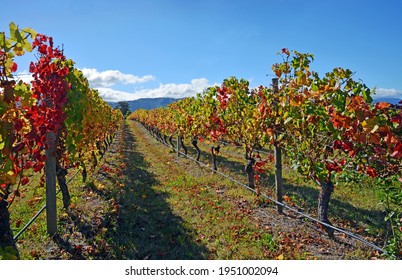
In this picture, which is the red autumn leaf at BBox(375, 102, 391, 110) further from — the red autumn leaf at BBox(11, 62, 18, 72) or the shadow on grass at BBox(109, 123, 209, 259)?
the red autumn leaf at BBox(11, 62, 18, 72)

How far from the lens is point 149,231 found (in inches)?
246

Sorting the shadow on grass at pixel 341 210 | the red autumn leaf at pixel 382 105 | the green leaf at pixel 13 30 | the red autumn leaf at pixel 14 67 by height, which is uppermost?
the green leaf at pixel 13 30

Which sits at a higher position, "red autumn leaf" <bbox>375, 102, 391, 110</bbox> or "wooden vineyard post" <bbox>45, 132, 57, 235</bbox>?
"red autumn leaf" <bbox>375, 102, 391, 110</bbox>

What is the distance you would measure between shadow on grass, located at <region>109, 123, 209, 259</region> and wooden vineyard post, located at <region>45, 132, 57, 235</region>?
112 centimetres

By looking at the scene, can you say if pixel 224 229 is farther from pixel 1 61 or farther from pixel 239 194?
pixel 1 61

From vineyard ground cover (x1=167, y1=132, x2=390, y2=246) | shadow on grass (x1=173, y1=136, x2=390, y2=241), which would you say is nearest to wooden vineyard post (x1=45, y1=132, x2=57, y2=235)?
vineyard ground cover (x1=167, y1=132, x2=390, y2=246)

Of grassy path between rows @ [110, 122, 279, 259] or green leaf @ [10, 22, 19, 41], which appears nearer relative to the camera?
green leaf @ [10, 22, 19, 41]

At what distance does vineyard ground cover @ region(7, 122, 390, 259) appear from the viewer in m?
5.29

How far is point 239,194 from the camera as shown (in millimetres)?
8562

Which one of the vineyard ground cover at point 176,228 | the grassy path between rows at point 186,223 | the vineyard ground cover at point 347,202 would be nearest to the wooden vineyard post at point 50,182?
the vineyard ground cover at point 176,228

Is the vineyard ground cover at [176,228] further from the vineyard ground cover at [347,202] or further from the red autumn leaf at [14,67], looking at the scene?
the red autumn leaf at [14,67]

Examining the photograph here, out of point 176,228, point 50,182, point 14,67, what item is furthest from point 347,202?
point 14,67

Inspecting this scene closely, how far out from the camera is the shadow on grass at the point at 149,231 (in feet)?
17.4

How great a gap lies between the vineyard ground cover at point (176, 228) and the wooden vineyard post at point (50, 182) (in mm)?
196
